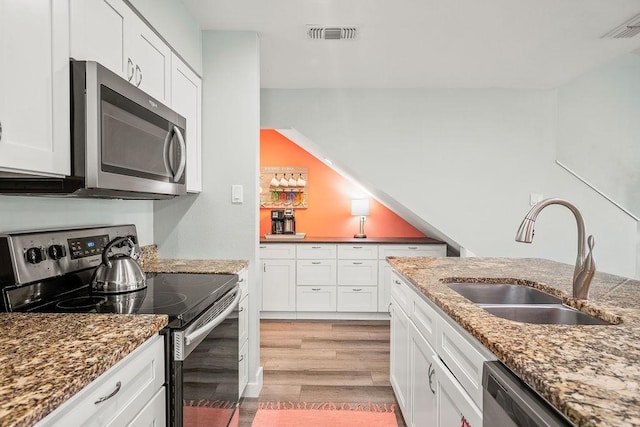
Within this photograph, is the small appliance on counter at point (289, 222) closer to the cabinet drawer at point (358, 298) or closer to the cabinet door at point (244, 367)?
the cabinet drawer at point (358, 298)

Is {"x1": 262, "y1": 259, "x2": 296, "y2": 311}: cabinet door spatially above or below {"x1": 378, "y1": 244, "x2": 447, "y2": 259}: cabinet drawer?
below

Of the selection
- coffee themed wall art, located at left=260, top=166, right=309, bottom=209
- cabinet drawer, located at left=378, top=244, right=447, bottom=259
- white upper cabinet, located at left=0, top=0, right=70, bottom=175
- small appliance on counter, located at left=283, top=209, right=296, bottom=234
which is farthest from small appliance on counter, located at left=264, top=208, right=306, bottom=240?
white upper cabinet, located at left=0, top=0, right=70, bottom=175

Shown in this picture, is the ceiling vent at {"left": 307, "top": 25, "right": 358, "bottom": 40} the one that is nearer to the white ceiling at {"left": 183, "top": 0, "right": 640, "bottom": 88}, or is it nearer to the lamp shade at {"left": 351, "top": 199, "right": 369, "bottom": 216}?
the white ceiling at {"left": 183, "top": 0, "right": 640, "bottom": 88}

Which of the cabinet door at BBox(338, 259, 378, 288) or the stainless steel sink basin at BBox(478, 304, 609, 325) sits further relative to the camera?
the cabinet door at BBox(338, 259, 378, 288)

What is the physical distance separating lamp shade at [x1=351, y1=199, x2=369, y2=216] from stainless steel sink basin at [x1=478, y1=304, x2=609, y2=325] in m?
3.16

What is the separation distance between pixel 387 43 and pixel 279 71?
38.5 inches

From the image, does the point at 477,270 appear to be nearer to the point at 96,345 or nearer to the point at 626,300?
the point at 626,300

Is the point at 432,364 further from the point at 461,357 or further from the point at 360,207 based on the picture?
the point at 360,207

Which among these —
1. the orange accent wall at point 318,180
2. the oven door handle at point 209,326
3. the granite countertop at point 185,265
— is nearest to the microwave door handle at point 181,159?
the granite countertop at point 185,265

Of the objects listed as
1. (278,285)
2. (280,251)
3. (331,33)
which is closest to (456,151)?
(331,33)

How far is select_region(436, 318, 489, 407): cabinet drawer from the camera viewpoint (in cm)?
112

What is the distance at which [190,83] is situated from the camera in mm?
2375

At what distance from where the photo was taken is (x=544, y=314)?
1.51 metres

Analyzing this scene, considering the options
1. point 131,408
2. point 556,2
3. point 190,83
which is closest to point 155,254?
point 190,83
